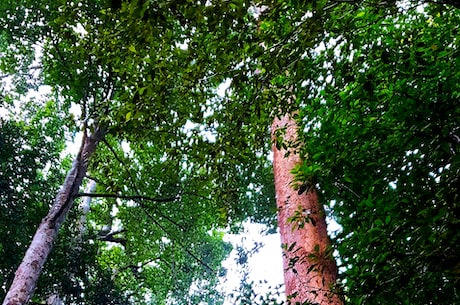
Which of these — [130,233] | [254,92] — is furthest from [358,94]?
[130,233]

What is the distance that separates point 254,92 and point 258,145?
2.35ft

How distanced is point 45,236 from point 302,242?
13.0 ft

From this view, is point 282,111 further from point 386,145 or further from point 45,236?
point 45,236

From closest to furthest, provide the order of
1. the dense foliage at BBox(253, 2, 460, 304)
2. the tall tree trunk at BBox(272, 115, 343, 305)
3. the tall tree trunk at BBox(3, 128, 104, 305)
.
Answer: the dense foliage at BBox(253, 2, 460, 304), the tall tree trunk at BBox(272, 115, 343, 305), the tall tree trunk at BBox(3, 128, 104, 305)

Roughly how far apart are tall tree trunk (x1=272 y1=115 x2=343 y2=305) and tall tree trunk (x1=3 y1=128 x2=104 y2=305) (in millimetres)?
3489

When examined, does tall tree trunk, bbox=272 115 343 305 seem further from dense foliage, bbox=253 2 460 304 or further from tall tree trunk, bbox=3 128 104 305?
tall tree trunk, bbox=3 128 104 305

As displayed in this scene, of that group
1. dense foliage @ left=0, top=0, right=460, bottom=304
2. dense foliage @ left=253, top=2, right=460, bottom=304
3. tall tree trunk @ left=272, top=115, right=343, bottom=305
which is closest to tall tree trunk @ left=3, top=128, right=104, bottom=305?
dense foliage @ left=0, top=0, right=460, bottom=304

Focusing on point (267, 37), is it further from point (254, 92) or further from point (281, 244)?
point (281, 244)

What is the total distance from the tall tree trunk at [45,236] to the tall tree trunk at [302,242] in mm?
3489

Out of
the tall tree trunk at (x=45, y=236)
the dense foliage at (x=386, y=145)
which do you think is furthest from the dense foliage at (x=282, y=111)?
the tall tree trunk at (x=45, y=236)

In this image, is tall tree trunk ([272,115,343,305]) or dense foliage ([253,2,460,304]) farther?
tall tree trunk ([272,115,343,305])

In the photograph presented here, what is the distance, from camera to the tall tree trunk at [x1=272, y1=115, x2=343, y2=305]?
11.4 ft

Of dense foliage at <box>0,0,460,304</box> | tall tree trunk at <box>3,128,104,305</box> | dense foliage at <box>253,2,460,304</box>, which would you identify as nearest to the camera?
dense foliage at <box>253,2,460,304</box>

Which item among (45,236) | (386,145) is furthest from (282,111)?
(45,236)
